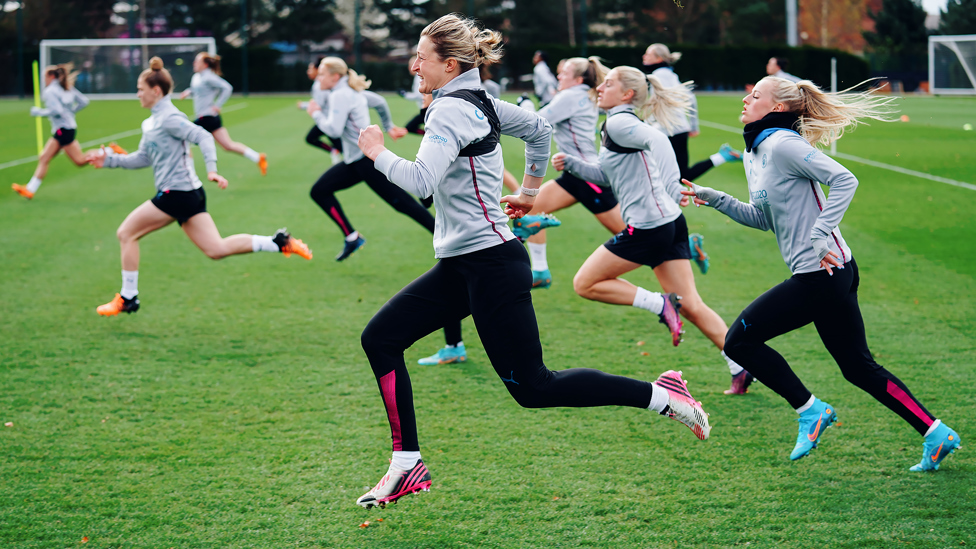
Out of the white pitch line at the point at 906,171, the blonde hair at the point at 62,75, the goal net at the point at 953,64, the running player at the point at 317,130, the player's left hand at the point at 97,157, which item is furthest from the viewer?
the goal net at the point at 953,64

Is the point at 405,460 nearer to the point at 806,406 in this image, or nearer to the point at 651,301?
the point at 806,406

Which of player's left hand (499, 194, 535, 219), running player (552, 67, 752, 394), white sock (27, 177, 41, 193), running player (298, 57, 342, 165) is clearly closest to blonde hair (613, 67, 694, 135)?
running player (552, 67, 752, 394)

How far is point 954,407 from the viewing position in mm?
5000

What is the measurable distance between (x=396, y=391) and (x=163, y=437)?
1770mm

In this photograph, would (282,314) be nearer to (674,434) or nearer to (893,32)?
(674,434)

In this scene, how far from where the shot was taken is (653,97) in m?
5.71

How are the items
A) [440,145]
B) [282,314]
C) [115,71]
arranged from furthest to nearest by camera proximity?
[115,71]
[282,314]
[440,145]

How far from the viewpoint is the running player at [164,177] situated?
6953 millimetres

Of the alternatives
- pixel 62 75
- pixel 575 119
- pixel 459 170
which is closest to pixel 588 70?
pixel 575 119

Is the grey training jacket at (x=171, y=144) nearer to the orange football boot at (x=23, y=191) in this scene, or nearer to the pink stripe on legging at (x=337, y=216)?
the pink stripe on legging at (x=337, y=216)

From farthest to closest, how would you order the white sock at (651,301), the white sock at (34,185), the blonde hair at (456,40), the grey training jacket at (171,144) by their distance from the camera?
1. the white sock at (34,185)
2. the grey training jacket at (171,144)
3. the white sock at (651,301)
4. the blonde hair at (456,40)

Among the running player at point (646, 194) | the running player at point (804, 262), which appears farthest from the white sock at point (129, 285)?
the running player at point (804, 262)

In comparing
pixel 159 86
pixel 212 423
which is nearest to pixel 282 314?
pixel 159 86

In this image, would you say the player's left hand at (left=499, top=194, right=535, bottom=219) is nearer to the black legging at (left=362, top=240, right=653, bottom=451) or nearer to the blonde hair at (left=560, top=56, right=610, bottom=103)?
the black legging at (left=362, top=240, right=653, bottom=451)
